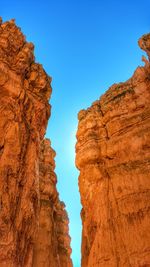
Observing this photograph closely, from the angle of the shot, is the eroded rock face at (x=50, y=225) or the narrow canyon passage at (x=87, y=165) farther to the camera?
the eroded rock face at (x=50, y=225)

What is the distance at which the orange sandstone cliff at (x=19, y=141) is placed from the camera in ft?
42.9

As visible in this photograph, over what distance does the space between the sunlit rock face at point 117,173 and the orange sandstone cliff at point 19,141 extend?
792 cm

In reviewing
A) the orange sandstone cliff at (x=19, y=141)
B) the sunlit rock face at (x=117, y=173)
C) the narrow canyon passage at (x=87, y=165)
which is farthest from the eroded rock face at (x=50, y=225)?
the orange sandstone cliff at (x=19, y=141)

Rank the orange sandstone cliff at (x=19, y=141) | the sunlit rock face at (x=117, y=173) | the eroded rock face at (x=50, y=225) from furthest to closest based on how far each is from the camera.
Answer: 1. the eroded rock face at (x=50, y=225)
2. the sunlit rock face at (x=117, y=173)
3. the orange sandstone cliff at (x=19, y=141)

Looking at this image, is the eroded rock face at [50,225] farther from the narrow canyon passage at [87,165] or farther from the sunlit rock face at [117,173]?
the sunlit rock face at [117,173]

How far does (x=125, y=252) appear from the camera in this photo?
823 inches

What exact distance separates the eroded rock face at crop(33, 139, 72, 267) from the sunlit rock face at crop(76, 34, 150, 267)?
31.1ft

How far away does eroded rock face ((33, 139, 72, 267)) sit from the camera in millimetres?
35219

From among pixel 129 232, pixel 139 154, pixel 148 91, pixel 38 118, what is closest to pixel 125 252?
pixel 129 232

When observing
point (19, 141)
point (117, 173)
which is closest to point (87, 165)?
point (117, 173)

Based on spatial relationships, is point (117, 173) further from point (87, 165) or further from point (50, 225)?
point (50, 225)

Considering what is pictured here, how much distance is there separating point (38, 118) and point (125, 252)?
1315 centimetres

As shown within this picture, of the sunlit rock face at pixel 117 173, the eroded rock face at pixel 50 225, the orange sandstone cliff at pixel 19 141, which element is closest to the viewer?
the orange sandstone cliff at pixel 19 141

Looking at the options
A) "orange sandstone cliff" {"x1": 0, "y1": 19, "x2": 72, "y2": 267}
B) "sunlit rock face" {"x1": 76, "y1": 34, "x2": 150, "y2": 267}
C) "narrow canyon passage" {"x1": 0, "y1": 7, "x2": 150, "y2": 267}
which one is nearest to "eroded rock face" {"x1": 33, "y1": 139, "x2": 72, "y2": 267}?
"narrow canyon passage" {"x1": 0, "y1": 7, "x2": 150, "y2": 267}
